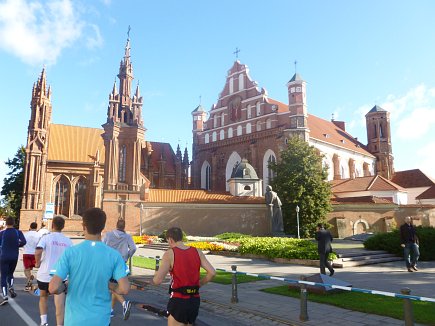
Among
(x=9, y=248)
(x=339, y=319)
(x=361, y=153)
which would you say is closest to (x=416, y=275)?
(x=339, y=319)

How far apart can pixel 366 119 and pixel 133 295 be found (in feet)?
210

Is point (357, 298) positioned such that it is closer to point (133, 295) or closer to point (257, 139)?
point (133, 295)

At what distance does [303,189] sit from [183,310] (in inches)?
1215

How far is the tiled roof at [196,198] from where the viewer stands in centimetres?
3509

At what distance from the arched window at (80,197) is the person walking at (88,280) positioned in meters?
44.3

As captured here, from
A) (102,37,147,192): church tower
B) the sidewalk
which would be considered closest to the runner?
the sidewalk

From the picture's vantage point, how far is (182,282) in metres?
4.23

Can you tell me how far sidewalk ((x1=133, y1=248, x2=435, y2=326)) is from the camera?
7.14m

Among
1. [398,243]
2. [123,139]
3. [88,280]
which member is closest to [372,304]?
[88,280]

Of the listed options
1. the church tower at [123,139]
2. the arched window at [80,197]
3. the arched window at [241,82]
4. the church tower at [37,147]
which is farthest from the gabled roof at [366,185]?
the church tower at [37,147]

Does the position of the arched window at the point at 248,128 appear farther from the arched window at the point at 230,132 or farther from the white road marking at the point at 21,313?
the white road marking at the point at 21,313

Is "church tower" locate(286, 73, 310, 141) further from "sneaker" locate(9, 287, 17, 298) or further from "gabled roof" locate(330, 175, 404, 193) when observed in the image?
"sneaker" locate(9, 287, 17, 298)

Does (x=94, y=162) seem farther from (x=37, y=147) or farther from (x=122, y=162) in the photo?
(x=122, y=162)

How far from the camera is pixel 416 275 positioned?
13.5 m
